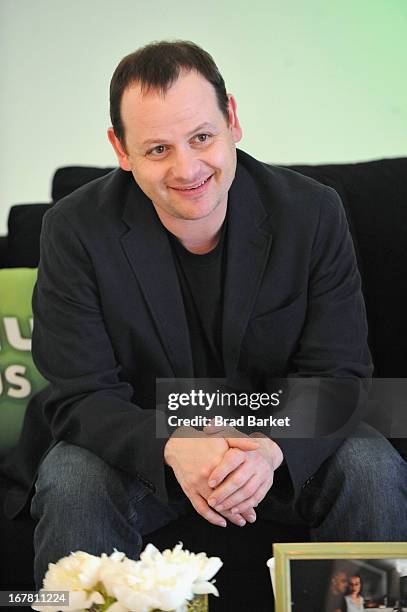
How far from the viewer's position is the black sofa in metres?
1.76

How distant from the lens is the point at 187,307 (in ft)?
5.93

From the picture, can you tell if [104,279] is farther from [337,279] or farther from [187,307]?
[337,279]

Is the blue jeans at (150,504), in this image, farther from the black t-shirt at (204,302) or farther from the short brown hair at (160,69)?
the short brown hair at (160,69)

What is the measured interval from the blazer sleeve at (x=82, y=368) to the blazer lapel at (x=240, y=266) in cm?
21

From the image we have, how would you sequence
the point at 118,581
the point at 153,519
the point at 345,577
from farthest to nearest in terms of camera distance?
the point at 153,519, the point at 345,577, the point at 118,581

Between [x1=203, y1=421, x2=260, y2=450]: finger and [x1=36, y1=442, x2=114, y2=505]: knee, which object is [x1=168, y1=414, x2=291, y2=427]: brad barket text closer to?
[x1=203, y1=421, x2=260, y2=450]: finger

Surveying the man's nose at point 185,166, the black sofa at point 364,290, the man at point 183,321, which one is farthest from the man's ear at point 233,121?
the black sofa at point 364,290

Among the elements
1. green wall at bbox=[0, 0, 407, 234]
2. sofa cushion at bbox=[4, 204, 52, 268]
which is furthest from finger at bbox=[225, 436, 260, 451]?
green wall at bbox=[0, 0, 407, 234]

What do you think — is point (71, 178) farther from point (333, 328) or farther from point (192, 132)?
point (333, 328)

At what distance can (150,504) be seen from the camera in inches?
67.4

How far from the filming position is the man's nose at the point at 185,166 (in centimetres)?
165

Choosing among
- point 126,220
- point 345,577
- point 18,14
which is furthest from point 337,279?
point 18,14

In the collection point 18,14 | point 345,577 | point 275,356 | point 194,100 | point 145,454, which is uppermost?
point 18,14

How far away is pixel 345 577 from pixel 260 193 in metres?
0.88
